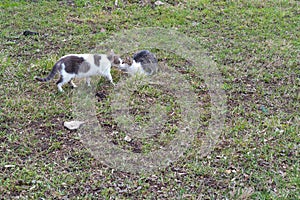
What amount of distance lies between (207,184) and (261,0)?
18.3ft

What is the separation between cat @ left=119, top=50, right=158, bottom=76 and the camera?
5664 mm

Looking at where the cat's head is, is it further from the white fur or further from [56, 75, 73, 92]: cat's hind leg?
[56, 75, 73, 92]: cat's hind leg

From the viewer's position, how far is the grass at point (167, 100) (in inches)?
154

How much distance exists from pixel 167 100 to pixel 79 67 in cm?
122

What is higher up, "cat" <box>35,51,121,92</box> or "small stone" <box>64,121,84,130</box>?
"cat" <box>35,51,121,92</box>

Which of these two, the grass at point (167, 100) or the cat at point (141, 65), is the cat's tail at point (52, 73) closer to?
the grass at point (167, 100)

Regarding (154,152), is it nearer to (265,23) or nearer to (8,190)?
(8,190)

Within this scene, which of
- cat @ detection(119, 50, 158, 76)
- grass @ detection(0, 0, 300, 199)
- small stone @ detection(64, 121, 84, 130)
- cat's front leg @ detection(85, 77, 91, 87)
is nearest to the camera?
grass @ detection(0, 0, 300, 199)

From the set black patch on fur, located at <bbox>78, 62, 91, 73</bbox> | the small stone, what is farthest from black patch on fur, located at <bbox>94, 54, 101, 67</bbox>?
the small stone

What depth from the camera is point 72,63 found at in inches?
199

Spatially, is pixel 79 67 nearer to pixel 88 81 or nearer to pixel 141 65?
pixel 88 81

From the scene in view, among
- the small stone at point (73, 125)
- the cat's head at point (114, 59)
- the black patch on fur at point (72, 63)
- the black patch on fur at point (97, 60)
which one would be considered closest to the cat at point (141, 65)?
the cat's head at point (114, 59)

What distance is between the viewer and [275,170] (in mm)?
4129

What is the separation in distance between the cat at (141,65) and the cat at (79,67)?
0.32 m
